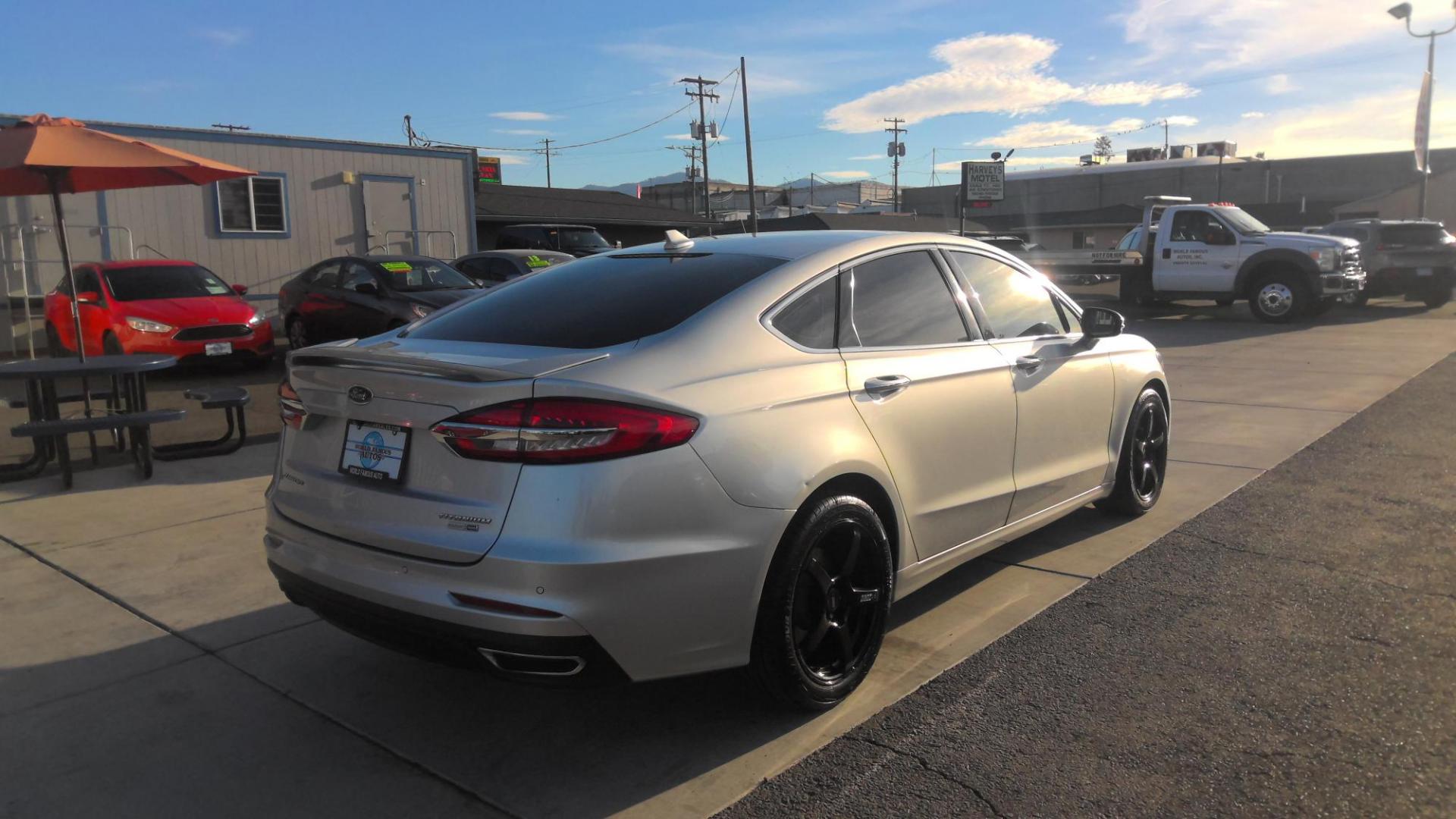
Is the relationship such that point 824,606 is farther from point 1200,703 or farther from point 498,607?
point 1200,703

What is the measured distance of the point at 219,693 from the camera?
140 inches

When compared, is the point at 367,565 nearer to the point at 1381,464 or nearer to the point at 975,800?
the point at 975,800

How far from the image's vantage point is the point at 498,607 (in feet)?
8.89

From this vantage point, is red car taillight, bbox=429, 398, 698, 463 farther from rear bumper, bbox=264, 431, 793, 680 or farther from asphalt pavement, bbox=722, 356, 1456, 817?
asphalt pavement, bbox=722, 356, 1456, 817

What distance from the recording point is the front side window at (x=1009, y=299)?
14.7ft

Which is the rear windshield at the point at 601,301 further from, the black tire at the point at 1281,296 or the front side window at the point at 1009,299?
the black tire at the point at 1281,296

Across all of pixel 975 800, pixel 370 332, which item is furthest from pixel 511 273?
pixel 975 800

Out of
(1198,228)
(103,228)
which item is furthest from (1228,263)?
(103,228)

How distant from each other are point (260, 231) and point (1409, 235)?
21816 mm

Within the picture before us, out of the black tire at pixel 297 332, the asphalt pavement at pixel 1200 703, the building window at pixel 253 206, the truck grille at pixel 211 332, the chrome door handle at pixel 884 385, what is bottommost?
the asphalt pavement at pixel 1200 703

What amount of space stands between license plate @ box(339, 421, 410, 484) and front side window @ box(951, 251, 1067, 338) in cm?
252

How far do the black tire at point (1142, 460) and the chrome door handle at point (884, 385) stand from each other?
2188mm

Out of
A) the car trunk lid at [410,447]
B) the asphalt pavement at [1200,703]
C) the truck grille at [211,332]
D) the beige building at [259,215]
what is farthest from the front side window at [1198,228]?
the car trunk lid at [410,447]

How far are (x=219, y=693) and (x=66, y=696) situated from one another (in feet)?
1.67
